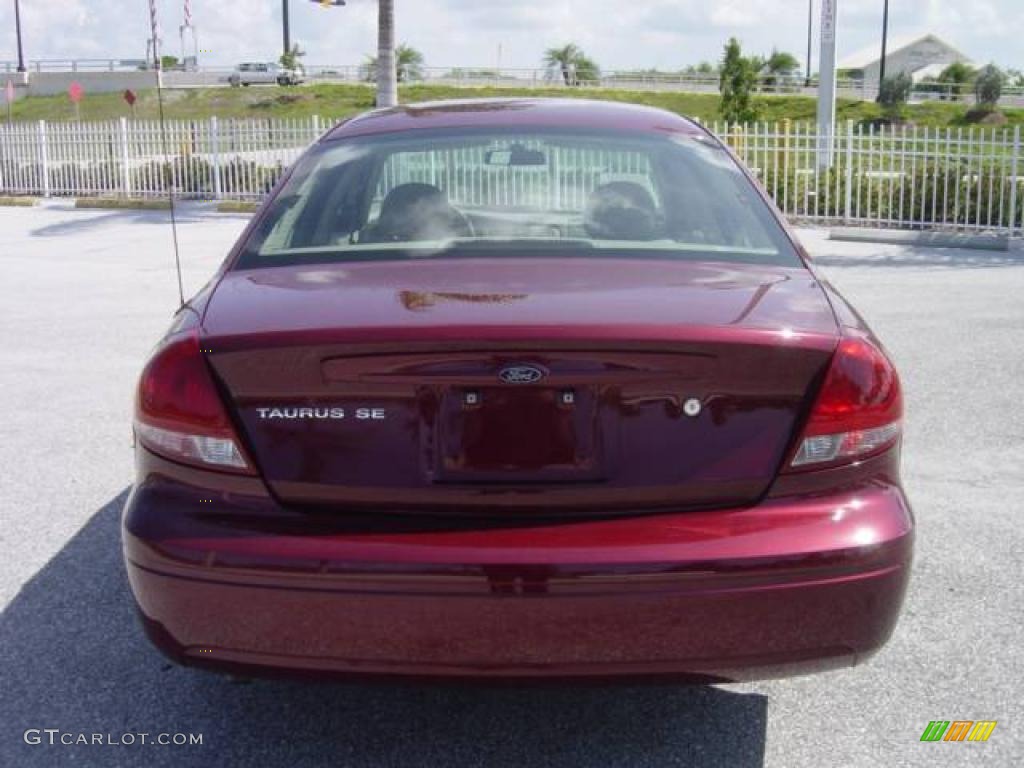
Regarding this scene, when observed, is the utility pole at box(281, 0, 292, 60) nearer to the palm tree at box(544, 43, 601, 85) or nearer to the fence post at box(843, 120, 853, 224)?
the palm tree at box(544, 43, 601, 85)

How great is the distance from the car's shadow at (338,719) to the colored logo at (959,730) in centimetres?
42

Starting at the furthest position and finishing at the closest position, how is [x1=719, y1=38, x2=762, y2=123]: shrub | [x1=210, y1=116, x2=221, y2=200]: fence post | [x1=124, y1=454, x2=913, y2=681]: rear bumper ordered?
1. [x1=719, y1=38, x2=762, y2=123]: shrub
2. [x1=210, y1=116, x2=221, y2=200]: fence post
3. [x1=124, y1=454, x2=913, y2=681]: rear bumper

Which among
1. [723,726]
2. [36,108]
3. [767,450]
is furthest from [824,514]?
[36,108]

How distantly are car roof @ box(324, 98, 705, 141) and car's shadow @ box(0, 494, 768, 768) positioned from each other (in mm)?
1751

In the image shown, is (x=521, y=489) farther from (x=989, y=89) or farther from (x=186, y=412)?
(x=989, y=89)

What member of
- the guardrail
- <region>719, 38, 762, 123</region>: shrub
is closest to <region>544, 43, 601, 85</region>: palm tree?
the guardrail

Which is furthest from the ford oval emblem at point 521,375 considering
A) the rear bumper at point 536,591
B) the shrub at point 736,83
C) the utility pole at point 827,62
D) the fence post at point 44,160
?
the shrub at point 736,83

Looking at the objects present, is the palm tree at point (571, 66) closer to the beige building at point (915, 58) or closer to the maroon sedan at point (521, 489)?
the beige building at point (915, 58)

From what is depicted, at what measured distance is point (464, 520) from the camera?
265 cm

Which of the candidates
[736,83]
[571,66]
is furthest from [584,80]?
[736,83]

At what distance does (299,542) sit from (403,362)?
0.43 metres

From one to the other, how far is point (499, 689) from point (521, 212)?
205 cm

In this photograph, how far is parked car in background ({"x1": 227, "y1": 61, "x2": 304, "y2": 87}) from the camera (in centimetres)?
6644

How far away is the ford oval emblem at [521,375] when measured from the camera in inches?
103
